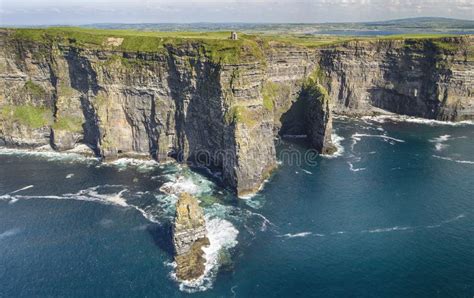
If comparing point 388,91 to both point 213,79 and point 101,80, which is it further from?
point 101,80

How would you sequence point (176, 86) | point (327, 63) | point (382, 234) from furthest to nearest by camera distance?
1. point (327, 63)
2. point (176, 86)
3. point (382, 234)

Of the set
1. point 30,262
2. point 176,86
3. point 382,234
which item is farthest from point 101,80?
point 382,234

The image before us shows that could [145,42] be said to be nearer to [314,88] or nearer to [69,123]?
[69,123]

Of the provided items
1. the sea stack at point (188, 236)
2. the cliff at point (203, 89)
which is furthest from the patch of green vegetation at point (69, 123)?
the sea stack at point (188, 236)

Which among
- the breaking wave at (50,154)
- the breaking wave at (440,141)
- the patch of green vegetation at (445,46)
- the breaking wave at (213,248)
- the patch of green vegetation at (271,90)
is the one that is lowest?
the breaking wave at (213,248)

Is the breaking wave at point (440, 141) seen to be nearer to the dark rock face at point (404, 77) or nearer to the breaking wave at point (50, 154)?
the dark rock face at point (404, 77)

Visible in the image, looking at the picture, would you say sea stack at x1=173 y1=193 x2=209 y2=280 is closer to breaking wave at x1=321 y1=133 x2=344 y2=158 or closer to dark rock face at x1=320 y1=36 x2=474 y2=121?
breaking wave at x1=321 y1=133 x2=344 y2=158

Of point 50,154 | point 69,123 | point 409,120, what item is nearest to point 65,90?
point 69,123
